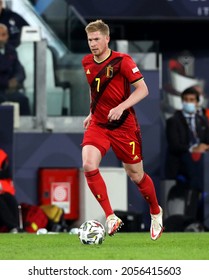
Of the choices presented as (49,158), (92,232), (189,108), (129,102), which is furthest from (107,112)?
(189,108)

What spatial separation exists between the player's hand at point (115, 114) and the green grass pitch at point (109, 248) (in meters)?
1.23

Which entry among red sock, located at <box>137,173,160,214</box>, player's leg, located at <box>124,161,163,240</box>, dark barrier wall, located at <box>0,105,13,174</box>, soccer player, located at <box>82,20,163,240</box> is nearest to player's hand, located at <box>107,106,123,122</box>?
soccer player, located at <box>82,20,163,240</box>

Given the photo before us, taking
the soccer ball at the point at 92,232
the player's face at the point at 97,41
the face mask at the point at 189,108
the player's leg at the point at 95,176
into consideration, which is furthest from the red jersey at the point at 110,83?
the face mask at the point at 189,108

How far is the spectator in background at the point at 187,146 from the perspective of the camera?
19.1 metres

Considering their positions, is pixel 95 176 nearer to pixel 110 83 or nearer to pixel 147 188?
pixel 147 188

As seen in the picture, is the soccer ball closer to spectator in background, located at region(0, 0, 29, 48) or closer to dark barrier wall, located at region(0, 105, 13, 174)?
dark barrier wall, located at region(0, 105, 13, 174)

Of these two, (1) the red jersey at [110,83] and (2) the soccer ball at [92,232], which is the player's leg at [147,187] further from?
(2) the soccer ball at [92,232]

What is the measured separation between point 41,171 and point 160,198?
72.3 inches

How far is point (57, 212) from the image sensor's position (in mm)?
17797

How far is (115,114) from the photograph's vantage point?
12250mm

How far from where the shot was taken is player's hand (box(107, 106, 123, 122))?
1225cm

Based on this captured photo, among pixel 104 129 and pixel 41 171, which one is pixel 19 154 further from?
pixel 104 129

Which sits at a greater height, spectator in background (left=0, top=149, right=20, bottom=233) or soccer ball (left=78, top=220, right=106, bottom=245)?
soccer ball (left=78, top=220, right=106, bottom=245)

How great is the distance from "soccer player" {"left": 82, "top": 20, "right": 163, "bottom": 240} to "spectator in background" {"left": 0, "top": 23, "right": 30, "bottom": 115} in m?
6.18
